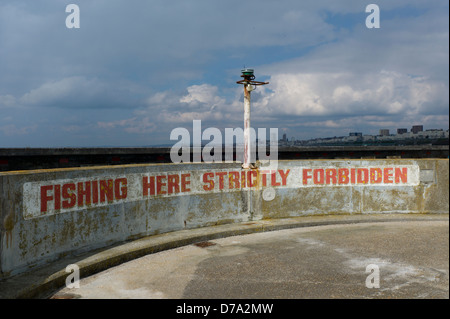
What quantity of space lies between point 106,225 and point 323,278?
360cm

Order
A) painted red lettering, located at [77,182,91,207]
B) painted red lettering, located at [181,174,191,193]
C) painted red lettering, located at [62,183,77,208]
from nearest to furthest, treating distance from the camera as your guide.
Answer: painted red lettering, located at [62,183,77,208] < painted red lettering, located at [77,182,91,207] < painted red lettering, located at [181,174,191,193]

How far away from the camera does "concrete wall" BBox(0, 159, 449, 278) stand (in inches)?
216

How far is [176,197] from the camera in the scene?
800 cm

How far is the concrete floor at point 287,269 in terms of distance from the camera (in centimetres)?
485

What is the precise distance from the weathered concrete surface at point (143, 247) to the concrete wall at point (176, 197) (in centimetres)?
22

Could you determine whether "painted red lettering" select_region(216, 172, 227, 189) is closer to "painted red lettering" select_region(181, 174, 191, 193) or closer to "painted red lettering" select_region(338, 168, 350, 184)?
"painted red lettering" select_region(181, 174, 191, 193)

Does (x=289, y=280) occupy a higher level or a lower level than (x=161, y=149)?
lower

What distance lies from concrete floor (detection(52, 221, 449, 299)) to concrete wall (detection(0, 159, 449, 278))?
825 mm

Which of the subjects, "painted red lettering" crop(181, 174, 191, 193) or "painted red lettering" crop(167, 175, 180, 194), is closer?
"painted red lettering" crop(167, 175, 180, 194)

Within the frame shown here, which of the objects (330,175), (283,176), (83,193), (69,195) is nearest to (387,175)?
(330,175)

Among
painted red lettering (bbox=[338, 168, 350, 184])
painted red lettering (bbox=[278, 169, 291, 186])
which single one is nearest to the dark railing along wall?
painted red lettering (bbox=[278, 169, 291, 186])
